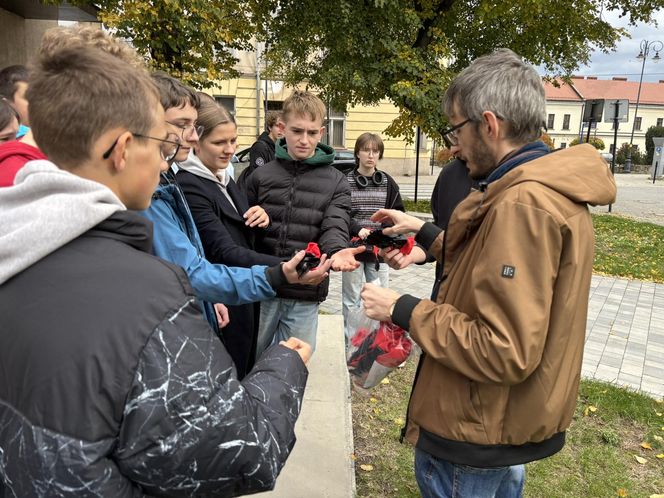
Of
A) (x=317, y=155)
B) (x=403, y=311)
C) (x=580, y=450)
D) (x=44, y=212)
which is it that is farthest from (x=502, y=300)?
(x=580, y=450)

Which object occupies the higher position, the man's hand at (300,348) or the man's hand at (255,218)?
the man's hand at (255,218)

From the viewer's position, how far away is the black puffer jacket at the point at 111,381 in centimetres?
88

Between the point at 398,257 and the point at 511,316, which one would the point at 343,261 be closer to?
the point at 398,257

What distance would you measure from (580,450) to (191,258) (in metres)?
2.93

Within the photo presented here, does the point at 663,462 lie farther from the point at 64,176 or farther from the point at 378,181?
the point at 64,176

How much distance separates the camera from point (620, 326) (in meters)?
5.76

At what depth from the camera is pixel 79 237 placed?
966mm

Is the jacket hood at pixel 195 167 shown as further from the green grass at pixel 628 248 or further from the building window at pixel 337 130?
the building window at pixel 337 130

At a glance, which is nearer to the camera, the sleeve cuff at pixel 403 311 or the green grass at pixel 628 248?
the sleeve cuff at pixel 403 311

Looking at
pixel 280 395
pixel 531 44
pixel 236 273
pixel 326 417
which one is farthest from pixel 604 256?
pixel 280 395

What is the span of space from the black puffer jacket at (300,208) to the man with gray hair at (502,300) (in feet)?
4.09

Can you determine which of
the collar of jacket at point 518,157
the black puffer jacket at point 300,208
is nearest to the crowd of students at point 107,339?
the collar of jacket at point 518,157

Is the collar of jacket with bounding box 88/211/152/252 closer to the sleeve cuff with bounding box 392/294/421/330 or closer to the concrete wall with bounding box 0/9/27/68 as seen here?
the sleeve cuff with bounding box 392/294/421/330

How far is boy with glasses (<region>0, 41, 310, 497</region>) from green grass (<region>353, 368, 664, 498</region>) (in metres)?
2.17
